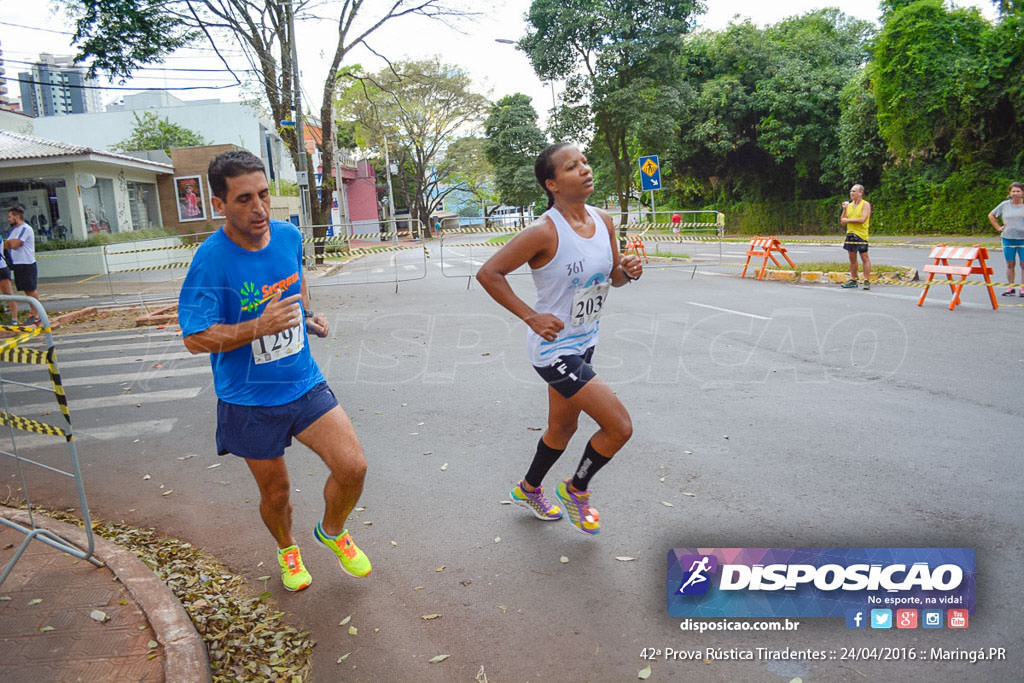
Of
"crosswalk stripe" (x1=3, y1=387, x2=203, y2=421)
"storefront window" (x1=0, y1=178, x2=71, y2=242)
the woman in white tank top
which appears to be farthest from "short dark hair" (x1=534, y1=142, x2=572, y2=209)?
"storefront window" (x1=0, y1=178, x2=71, y2=242)

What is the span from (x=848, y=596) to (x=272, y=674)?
2319mm

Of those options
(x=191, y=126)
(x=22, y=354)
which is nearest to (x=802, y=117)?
(x=191, y=126)

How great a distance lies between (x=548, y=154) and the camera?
153 inches

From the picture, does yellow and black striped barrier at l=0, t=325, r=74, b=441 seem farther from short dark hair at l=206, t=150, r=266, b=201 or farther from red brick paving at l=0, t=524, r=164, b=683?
short dark hair at l=206, t=150, r=266, b=201

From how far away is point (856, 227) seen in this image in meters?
13.5

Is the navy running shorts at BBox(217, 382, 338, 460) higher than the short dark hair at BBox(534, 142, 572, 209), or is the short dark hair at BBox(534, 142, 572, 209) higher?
the short dark hair at BBox(534, 142, 572, 209)

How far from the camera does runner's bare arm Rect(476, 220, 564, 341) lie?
146 inches

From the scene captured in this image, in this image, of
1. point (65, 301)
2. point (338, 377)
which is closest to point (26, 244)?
point (65, 301)

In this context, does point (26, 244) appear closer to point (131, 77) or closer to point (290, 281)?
point (131, 77)

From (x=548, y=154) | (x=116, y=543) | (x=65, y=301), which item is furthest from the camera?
(x=65, y=301)

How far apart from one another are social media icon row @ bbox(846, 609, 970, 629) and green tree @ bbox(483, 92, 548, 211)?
46343 mm

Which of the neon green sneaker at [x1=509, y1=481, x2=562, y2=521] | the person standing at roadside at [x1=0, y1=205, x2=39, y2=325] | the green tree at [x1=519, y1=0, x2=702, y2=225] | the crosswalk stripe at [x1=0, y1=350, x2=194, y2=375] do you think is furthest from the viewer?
the green tree at [x1=519, y1=0, x2=702, y2=225]

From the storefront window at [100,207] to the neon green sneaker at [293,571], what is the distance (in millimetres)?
28292

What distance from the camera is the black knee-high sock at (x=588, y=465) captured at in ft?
13.0
